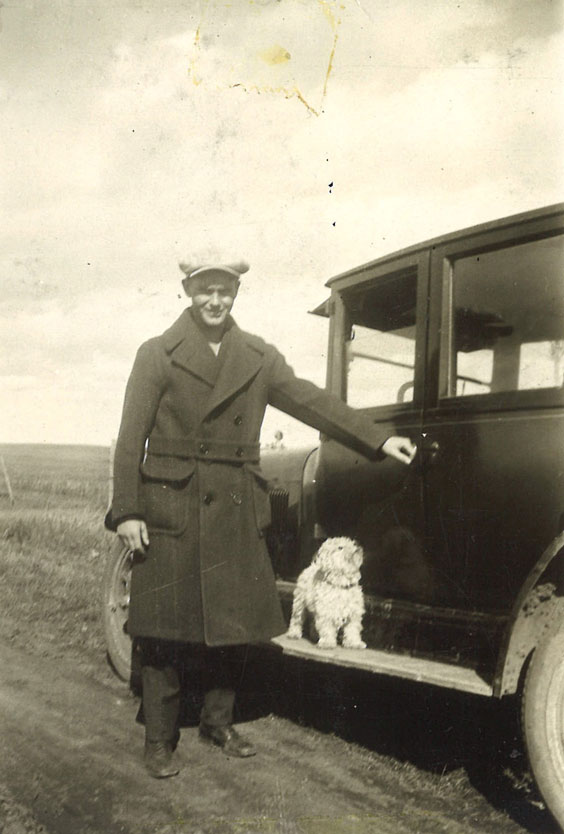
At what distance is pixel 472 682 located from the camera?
102 inches

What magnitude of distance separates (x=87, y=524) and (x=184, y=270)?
27.3 ft

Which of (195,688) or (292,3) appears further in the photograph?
(195,688)

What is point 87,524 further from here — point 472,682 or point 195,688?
point 472,682

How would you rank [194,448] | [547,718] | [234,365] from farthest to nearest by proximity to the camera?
[234,365] < [194,448] < [547,718]

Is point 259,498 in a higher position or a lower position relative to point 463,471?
lower

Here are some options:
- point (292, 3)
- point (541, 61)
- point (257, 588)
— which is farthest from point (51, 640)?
point (541, 61)

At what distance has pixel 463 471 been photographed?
115 inches

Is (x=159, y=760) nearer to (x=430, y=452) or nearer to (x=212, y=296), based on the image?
(x=430, y=452)

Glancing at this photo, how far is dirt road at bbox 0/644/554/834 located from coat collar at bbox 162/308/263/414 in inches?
58.4

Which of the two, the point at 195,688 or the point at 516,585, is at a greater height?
the point at 516,585

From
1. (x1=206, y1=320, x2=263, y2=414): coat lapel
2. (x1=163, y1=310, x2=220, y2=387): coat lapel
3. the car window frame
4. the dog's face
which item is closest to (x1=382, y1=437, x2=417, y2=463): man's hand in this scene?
the car window frame

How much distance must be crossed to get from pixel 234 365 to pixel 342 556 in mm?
990

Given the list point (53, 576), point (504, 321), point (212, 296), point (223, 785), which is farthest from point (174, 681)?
point (53, 576)

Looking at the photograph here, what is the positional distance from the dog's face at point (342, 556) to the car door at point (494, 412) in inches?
15.4
